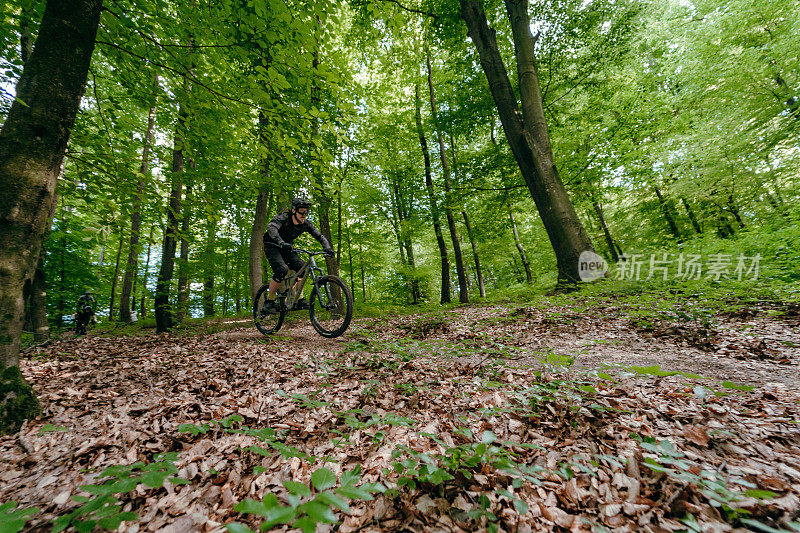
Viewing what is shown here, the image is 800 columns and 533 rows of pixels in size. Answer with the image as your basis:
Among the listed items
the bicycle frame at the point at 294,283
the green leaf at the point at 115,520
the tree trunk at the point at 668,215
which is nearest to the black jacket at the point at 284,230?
the bicycle frame at the point at 294,283

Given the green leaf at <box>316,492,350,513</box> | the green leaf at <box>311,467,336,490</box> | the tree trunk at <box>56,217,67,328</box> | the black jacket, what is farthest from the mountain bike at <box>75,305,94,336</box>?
the green leaf at <box>316,492,350,513</box>

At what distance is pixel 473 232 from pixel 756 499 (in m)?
14.2

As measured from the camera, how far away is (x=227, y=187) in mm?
8109

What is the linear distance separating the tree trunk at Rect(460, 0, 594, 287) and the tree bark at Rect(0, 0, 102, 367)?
7.74m

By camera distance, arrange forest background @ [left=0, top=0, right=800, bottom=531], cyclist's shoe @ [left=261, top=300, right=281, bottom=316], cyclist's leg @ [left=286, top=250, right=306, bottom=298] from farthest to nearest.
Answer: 1. cyclist's shoe @ [left=261, top=300, right=281, bottom=316]
2. cyclist's leg @ [left=286, top=250, right=306, bottom=298]
3. forest background @ [left=0, top=0, right=800, bottom=531]

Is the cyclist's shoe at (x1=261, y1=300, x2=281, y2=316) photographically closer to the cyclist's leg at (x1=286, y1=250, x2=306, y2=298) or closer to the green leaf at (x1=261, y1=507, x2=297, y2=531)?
the cyclist's leg at (x1=286, y1=250, x2=306, y2=298)

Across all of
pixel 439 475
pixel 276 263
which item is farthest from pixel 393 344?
pixel 439 475

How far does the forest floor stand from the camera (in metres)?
1.38

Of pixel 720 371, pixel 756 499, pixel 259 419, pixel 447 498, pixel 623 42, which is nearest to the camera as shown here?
pixel 756 499

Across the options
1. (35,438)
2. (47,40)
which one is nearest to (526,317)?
(35,438)

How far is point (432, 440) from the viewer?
2.16 meters

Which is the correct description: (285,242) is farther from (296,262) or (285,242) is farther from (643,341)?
(643,341)

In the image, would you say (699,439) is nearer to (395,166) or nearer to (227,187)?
(227,187)

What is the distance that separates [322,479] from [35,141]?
3587 mm
